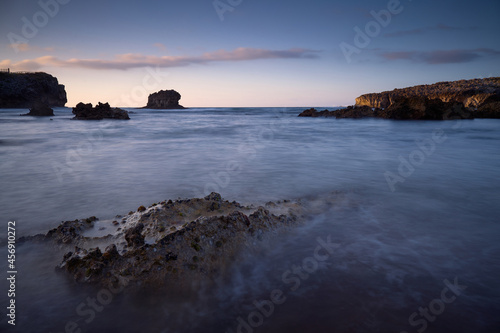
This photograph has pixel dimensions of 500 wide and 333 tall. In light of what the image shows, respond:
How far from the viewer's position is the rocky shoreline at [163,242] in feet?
8.81

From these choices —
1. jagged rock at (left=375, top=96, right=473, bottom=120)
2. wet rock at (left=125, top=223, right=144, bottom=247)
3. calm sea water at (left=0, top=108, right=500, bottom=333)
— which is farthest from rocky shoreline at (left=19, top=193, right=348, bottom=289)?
jagged rock at (left=375, top=96, right=473, bottom=120)

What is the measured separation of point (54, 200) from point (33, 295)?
3.14m

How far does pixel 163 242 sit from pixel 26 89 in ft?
317

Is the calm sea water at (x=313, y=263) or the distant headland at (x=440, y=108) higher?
the distant headland at (x=440, y=108)

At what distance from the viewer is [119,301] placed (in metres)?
2.43

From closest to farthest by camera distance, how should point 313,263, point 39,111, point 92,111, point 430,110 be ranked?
point 313,263
point 430,110
point 92,111
point 39,111

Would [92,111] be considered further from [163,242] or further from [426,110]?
[426,110]

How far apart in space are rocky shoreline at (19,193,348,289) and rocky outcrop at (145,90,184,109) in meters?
128

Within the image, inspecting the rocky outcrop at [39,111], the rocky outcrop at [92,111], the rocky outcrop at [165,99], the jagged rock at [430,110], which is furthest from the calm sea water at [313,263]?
the rocky outcrop at [165,99]

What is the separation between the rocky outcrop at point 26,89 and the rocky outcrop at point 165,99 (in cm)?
4128

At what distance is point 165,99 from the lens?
123m

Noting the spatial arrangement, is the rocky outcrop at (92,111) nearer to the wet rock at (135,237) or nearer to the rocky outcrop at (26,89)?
the wet rock at (135,237)

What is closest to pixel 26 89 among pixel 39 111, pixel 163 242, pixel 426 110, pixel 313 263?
pixel 39 111

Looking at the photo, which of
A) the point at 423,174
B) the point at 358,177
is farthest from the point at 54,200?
the point at 423,174
